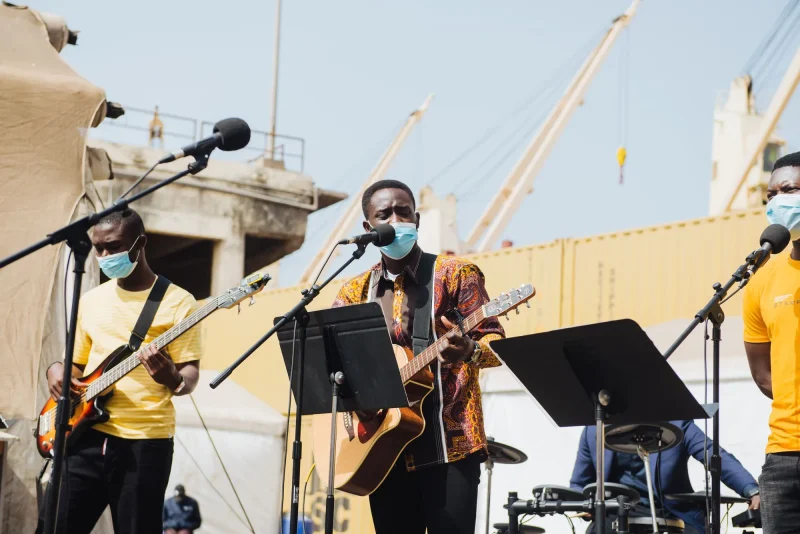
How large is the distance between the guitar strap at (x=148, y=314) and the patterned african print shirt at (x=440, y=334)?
40.5 inches

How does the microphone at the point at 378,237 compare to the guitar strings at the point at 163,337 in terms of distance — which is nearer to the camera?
the microphone at the point at 378,237

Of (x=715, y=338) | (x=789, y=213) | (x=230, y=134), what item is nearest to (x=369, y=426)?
(x=230, y=134)

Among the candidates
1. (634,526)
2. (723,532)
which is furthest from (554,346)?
(723,532)

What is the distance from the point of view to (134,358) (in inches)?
213

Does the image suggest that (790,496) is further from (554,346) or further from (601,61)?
(601,61)

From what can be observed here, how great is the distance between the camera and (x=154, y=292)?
5.66 metres

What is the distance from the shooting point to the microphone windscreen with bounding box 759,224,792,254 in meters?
4.27

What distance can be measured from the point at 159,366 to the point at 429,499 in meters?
1.56

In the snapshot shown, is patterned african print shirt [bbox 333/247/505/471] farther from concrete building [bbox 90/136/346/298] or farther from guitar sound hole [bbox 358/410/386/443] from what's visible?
concrete building [bbox 90/136/346/298]

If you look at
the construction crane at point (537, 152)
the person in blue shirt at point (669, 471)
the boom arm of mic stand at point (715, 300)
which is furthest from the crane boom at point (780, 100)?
the boom arm of mic stand at point (715, 300)

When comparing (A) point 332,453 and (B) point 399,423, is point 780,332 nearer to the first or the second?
(B) point 399,423

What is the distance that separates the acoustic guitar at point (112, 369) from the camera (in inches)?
212

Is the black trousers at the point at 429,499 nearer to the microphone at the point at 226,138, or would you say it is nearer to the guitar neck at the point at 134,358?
the guitar neck at the point at 134,358

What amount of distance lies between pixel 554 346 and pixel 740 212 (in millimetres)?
7578
